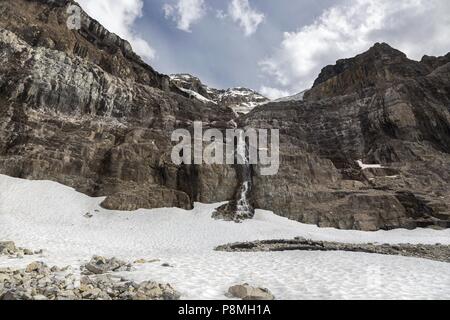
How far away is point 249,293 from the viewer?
970 cm

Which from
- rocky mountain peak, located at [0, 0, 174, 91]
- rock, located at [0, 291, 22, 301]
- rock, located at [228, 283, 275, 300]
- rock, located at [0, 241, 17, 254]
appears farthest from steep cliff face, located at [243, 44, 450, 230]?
rock, located at [0, 291, 22, 301]

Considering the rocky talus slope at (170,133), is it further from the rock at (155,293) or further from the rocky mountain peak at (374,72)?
the rock at (155,293)

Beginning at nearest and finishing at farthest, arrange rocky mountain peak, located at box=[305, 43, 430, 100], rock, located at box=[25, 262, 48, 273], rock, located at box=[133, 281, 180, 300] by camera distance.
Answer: rock, located at box=[133, 281, 180, 300], rock, located at box=[25, 262, 48, 273], rocky mountain peak, located at box=[305, 43, 430, 100]

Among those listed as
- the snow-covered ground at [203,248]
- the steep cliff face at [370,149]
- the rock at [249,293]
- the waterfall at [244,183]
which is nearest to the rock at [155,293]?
the snow-covered ground at [203,248]

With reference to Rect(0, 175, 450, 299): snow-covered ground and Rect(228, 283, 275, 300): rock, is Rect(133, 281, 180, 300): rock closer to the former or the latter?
Rect(0, 175, 450, 299): snow-covered ground

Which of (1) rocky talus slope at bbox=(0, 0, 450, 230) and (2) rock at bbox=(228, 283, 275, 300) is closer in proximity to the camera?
(2) rock at bbox=(228, 283, 275, 300)

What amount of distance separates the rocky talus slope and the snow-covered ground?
2721 millimetres

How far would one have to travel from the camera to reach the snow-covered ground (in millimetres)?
11242

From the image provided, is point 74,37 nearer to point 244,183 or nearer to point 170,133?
point 170,133

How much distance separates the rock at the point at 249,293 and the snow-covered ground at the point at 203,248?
40 cm

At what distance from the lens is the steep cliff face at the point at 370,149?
1586 inches

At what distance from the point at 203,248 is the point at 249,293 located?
1557 cm

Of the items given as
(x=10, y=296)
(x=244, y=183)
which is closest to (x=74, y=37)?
(x=244, y=183)
